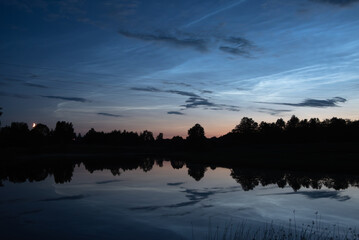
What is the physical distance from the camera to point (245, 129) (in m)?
176

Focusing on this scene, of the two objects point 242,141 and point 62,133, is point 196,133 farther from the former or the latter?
point 62,133

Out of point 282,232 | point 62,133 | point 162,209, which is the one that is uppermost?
point 62,133

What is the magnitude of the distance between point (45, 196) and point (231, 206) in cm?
1556

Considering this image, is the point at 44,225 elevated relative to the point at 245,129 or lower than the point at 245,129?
lower

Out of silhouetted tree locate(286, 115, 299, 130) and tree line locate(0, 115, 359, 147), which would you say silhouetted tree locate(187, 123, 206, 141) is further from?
silhouetted tree locate(286, 115, 299, 130)

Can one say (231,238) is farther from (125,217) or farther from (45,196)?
(45,196)

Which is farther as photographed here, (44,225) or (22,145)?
(22,145)

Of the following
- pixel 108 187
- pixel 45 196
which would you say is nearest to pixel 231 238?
pixel 45 196

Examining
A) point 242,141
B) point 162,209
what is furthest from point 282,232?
point 242,141

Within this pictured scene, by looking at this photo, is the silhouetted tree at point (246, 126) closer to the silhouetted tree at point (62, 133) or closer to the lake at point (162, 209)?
the silhouetted tree at point (62, 133)

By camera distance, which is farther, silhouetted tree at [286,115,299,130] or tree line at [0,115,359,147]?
silhouetted tree at [286,115,299,130]

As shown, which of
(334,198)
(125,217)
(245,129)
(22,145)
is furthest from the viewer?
(245,129)

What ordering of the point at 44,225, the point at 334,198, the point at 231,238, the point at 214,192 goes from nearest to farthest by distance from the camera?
the point at 231,238 → the point at 44,225 → the point at 334,198 → the point at 214,192

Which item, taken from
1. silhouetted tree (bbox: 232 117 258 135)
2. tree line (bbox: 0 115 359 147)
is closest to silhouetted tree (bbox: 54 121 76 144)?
tree line (bbox: 0 115 359 147)
